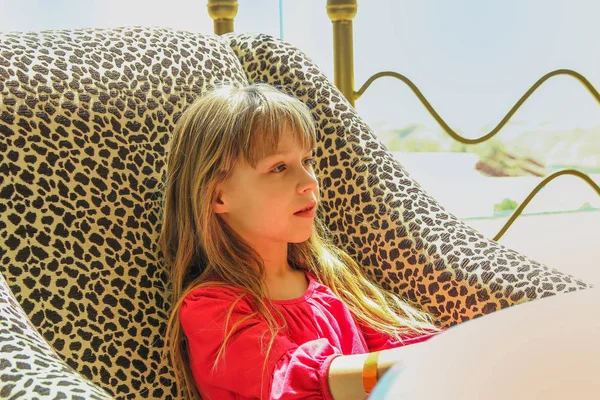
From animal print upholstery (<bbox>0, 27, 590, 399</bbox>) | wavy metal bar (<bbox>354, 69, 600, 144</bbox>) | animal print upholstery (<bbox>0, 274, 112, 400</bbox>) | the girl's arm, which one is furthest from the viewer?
wavy metal bar (<bbox>354, 69, 600, 144</bbox>)

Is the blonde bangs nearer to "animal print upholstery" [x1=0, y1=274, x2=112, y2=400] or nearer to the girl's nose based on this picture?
the girl's nose

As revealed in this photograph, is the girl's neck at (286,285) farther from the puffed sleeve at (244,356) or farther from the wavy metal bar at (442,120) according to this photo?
the wavy metal bar at (442,120)

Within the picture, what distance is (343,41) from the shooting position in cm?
235

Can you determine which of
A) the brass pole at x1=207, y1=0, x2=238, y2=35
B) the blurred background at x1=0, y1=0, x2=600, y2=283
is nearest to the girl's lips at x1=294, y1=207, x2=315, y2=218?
the brass pole at x1=207, y1=0, x2=238, y2=35

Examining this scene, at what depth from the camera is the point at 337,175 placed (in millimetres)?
1616

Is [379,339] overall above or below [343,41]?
below

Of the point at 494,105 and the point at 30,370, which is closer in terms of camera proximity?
the point at 30,370

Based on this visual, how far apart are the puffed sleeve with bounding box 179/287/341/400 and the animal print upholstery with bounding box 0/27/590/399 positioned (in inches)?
3.9

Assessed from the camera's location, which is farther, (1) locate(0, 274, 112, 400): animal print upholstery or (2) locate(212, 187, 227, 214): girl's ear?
(2) locate(212, 187, 227, 214): girl's ear

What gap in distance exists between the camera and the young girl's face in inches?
52.8

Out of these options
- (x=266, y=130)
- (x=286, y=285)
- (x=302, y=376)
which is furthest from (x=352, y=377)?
(x=266, y=130)

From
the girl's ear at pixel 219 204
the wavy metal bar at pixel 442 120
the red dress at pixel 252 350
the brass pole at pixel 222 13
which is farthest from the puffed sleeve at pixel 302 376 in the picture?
the wavy metal bar at pixel 442 120

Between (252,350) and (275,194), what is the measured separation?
265mm

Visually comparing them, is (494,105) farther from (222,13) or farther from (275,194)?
(275,194)
